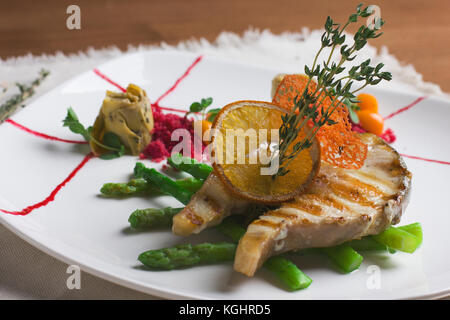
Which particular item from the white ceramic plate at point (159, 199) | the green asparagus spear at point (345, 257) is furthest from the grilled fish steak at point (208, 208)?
the green asparagus spear at point (345, 257)

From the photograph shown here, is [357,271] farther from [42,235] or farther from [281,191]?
[42,235]

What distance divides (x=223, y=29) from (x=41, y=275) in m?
4.97

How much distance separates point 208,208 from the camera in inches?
145

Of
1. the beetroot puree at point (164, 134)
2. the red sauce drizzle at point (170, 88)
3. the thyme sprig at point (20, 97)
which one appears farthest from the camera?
the red sauce drizzle at point (170, 88)

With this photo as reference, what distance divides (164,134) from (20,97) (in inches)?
68.2

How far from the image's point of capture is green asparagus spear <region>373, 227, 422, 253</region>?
371 centimetres

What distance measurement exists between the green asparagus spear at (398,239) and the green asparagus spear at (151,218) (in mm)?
1312

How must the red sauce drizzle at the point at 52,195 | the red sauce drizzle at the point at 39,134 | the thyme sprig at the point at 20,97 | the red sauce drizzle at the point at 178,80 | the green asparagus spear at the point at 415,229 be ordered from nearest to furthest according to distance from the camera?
1. the green asparagus spear at the point at 415,229
2. the red sauce drizzle at the point at 52,195
3. the red sauce drizzle at the point at 39,134
4. the thyme sprig at the point at 20,97
5. the red sauce drizzle at the point at 178,80

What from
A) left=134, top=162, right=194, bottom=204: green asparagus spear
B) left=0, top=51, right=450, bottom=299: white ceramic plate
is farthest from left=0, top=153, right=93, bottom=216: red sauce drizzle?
left=134, top=162, right=194, bottom=204: green asparagus spear

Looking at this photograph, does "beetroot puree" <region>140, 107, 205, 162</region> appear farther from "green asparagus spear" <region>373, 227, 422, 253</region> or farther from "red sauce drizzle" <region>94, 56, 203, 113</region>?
"green asparagus spear" <region>373, 227, 422, 253</region>

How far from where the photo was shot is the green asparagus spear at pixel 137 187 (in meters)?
4.25

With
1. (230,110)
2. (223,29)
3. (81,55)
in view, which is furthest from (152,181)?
(223,29)

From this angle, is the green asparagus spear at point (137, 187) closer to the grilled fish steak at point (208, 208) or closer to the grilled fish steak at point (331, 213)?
the grilled fish steak at point (208, 208)

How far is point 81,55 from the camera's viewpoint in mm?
6992
